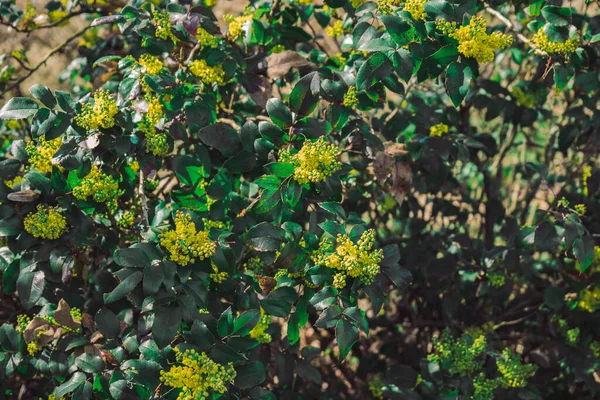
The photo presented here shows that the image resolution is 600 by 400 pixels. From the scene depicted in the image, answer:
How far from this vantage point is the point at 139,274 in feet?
4.79

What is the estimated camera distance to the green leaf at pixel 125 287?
1.44m

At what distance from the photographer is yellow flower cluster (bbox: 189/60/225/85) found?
6.03ft

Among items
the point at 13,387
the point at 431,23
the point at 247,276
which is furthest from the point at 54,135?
the point at 13,387

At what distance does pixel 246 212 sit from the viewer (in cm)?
178

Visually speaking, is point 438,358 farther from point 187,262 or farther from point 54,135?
point 54,135

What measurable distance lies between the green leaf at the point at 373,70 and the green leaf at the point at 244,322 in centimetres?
59

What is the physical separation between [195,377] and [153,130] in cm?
65

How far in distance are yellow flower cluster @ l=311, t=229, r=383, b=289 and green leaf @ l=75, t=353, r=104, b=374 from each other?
22.6 inches

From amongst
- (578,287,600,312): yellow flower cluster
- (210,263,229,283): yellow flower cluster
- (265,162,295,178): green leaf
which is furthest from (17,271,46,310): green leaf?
(578,287,600,312): yellow flower cluster

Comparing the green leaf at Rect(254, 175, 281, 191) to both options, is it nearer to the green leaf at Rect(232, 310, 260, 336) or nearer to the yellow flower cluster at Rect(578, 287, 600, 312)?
the green leaf at Rect(232, 310, 260, 336)

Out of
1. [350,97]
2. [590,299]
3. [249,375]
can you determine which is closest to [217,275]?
[249,375]

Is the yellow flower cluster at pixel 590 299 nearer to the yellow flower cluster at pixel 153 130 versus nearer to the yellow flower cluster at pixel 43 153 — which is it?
the yellow flower cluster at pixel 153 130

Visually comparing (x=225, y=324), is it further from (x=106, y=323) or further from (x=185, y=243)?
(x=106, y=323)

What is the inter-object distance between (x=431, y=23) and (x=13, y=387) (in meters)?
1.96
